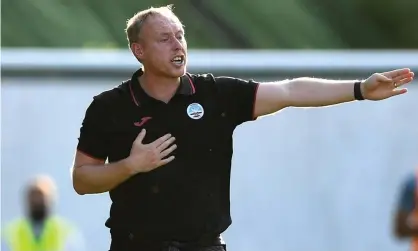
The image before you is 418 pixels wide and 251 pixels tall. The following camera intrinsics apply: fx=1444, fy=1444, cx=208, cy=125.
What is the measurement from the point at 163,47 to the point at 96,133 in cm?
48

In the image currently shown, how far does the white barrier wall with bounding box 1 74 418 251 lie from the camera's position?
1119 cm

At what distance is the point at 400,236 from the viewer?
997 centimetres

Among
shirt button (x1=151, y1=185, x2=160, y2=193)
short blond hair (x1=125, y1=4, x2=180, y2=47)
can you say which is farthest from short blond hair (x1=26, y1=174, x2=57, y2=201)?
shirt button (x1=151, y1=185, x2=160, y2=193)

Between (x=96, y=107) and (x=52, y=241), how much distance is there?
460cm

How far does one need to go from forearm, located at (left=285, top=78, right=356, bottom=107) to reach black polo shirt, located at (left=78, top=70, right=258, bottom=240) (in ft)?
0.59

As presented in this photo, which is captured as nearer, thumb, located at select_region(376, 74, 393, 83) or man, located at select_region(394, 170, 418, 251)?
thumb, located at select_region(376, 74, 393, 83)

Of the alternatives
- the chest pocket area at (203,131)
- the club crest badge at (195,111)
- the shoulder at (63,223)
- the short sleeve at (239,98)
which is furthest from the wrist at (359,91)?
the shoulder at (63,223)

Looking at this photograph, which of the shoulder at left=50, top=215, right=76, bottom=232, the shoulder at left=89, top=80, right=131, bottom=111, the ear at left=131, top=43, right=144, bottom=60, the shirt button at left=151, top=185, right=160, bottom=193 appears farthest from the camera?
the shoulder at left=50, top=215, right=76, bottom=232

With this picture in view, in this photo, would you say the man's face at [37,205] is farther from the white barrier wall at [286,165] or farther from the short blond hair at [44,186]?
the white barrier wall at [286,165]

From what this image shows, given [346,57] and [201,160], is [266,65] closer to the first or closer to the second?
[346,57]

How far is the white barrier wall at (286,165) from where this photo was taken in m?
11.2

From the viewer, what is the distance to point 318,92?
643 centimetres

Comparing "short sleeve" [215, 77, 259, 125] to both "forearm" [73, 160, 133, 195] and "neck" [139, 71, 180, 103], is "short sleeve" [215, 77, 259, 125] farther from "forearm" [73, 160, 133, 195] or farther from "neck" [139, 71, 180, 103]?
"forearm" [73, 160, 133, 195]

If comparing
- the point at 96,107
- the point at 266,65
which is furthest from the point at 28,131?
the point at 96,107
